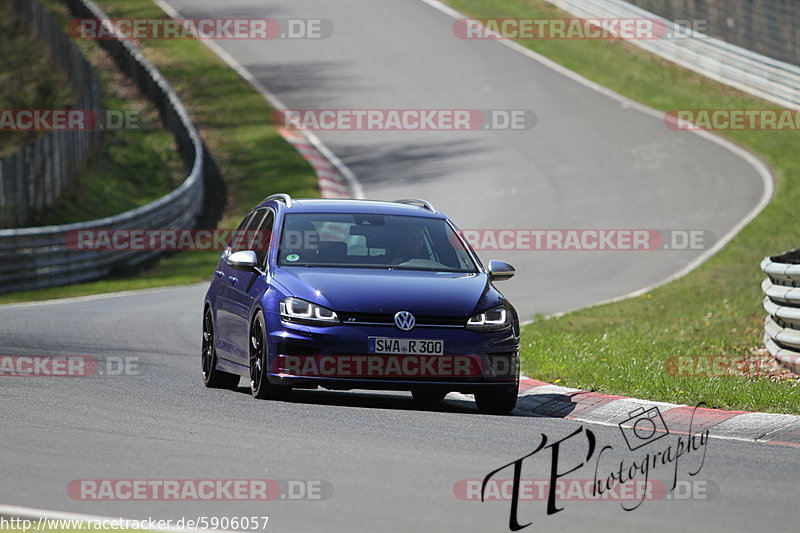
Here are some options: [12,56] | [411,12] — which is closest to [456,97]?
[411,12]

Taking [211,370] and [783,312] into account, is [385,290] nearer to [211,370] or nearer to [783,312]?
[211,370]

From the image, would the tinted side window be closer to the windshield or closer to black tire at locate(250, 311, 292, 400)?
the windshield

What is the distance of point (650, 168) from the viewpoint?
106 ft

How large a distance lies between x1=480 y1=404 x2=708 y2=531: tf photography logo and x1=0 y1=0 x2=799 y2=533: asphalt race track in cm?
5

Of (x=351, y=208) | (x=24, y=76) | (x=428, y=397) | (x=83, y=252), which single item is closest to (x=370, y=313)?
(x=351, y=208)

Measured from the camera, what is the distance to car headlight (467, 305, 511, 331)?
1023 cm

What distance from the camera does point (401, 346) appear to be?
32.9 feet

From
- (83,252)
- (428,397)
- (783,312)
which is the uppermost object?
(783,312)

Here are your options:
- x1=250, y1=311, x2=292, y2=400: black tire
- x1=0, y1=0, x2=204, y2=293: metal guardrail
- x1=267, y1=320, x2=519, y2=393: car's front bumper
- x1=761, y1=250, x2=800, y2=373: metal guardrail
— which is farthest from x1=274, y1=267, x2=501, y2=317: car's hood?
x1=0, y1=0, x2=204, y2=293: metal guardrail

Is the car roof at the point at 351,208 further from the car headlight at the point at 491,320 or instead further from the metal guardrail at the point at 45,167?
the metal guardrail at the point at 45,167

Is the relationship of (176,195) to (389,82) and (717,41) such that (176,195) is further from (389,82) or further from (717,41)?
(717,41)

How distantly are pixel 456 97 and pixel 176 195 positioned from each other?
42.4 feet

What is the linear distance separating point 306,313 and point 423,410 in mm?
1188

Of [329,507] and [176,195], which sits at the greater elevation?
[329,507]
